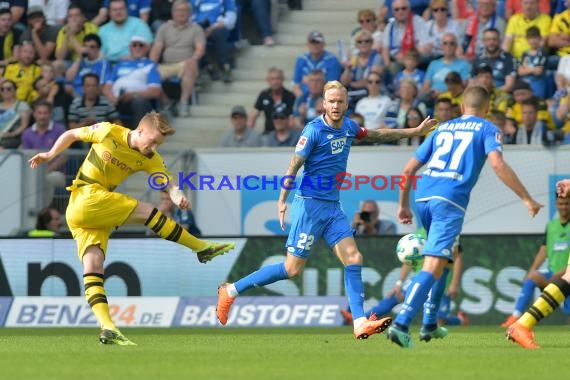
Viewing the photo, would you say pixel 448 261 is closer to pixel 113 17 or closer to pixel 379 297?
pixel 379 297

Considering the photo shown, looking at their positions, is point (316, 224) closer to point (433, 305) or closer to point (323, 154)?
point (323, 154)

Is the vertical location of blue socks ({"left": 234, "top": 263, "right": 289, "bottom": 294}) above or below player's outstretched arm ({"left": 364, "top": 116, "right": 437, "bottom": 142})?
below

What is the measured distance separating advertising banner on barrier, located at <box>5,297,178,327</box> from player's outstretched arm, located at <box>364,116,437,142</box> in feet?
19.5

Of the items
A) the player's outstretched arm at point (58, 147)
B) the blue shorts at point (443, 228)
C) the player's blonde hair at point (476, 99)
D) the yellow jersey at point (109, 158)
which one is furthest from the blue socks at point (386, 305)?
the player's outstretched arm at point (58, 147)

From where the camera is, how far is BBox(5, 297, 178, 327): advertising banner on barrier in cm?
1850

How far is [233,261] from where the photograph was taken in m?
18.8

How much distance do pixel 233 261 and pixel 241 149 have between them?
1893mm

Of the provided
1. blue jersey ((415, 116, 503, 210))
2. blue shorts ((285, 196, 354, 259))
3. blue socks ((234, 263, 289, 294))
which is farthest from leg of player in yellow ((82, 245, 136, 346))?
blue jersey ((415, 116, 503, 210))

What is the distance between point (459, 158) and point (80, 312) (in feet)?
26.3

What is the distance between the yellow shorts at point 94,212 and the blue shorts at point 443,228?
2739 mm

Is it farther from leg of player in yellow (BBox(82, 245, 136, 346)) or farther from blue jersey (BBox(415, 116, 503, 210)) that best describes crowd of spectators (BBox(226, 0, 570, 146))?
leg of player in yellow (BBox(82, 245, 136, 346))

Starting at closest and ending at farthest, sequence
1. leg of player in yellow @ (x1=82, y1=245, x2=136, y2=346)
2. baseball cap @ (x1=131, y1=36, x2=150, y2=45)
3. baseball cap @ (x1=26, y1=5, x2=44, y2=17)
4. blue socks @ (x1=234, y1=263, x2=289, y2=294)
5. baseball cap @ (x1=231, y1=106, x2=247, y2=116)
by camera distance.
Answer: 1. leg of player in yellow @ (x1=82, y1=245, x2=136, y2=346)
2. blue socks @ (x1=234, y1=263, x2=289, y2=294)
3. baseball cap @ (x1=231, y1=106, x2=247, y2=116)
4. baseball cap @ (x1=131, y1=36, x2=150, y2=45)
5. baseball cap @ (x1=26, y1=5, x2=44, y2=17)

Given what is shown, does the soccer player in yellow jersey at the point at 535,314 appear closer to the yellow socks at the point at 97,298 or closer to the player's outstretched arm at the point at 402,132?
the player's outstretched arm at the point at 402,132

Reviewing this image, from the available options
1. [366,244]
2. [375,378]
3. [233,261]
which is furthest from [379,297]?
[375,378]
